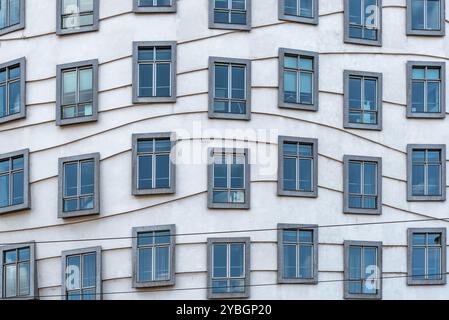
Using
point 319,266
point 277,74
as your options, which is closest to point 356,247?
point 319,266

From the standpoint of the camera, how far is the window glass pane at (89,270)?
62.5 meters

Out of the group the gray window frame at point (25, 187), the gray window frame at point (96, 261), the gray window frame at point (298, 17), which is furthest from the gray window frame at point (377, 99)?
the gray window frame at point (25, 187)

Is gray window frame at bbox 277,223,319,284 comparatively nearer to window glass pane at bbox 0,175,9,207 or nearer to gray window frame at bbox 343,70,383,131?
gray window frame at bbox 343,70,383,131

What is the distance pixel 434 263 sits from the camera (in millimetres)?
63781

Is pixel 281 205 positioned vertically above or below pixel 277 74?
below

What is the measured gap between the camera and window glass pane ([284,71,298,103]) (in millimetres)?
63312

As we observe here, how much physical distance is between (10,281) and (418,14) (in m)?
15.2

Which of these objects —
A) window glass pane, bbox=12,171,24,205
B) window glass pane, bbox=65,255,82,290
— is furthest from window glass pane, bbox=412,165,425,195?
window glass pane, bbox=12,171,24,205

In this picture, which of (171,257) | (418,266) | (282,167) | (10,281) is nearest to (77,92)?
(171,257)

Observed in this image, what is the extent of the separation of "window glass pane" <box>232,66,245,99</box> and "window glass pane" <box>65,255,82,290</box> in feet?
22.6

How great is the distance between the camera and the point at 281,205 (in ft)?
205

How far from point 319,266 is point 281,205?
2.18m

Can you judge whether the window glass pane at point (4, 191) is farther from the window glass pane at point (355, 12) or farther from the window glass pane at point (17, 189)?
the window glass pane at point (355, 12)
